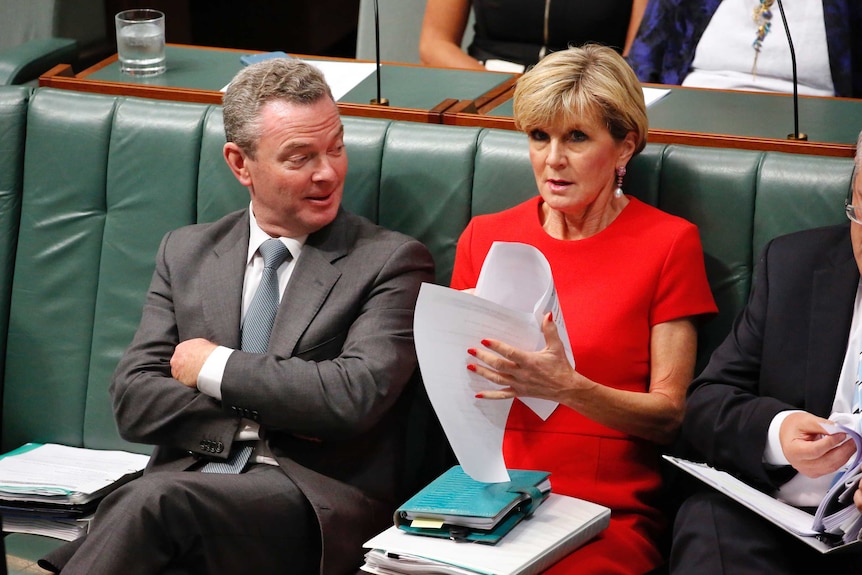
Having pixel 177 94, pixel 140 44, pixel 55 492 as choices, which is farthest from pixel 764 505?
pixel 140 44

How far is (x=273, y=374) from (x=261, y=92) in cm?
58

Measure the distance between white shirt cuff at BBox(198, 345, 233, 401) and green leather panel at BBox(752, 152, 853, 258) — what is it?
1032 mm

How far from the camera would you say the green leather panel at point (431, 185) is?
2510mm

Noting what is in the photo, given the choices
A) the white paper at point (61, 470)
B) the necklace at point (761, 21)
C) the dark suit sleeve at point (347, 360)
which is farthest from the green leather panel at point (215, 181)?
the necklace at point (761, 21)

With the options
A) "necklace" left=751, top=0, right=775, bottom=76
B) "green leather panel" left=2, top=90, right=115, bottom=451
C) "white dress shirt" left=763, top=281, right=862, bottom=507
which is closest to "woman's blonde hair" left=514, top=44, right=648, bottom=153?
"white dress shirt" left=763, top=281, right=862, bottom=507

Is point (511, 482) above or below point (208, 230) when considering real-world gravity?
below

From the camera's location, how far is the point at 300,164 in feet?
7.83

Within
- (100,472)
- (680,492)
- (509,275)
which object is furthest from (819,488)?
(100,472)

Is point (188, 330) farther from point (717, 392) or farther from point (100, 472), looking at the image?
point (717, 392)

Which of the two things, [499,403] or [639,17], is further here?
[639,17]

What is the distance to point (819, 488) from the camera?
1954mm

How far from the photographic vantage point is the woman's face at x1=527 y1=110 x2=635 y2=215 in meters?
2.26

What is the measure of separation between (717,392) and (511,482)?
39cm

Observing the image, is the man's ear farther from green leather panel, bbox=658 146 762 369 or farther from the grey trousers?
green leather panel, bbox=658 146 762 369
